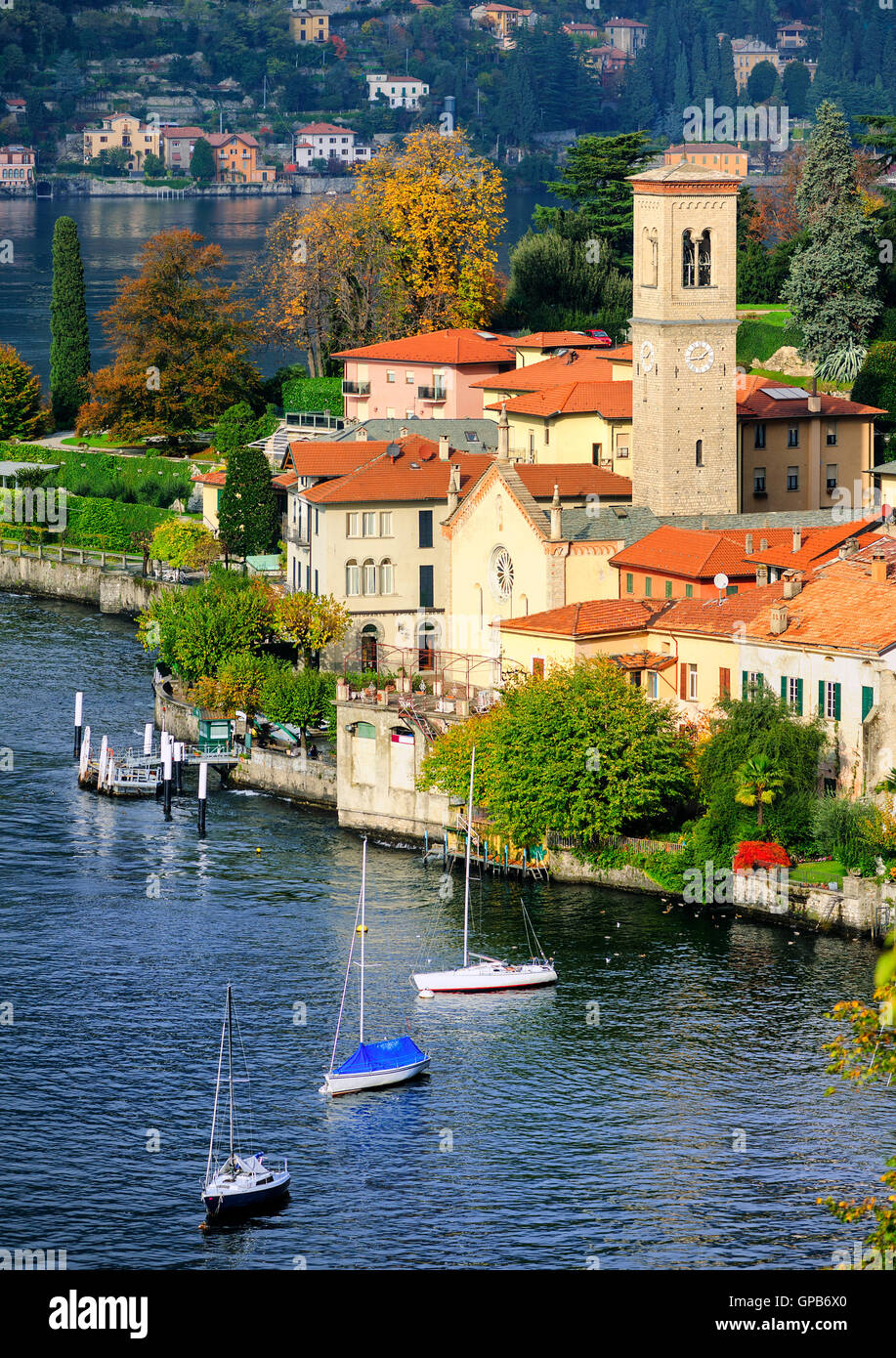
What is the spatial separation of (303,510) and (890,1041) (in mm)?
71514

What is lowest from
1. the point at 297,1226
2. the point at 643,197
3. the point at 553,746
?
the point at 297,1226

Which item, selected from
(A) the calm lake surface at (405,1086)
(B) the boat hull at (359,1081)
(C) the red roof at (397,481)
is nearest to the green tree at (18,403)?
(C) the red roof at (397,481)

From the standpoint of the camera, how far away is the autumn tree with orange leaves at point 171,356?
146 metres

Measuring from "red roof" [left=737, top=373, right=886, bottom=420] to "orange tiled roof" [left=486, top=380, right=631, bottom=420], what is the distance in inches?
192

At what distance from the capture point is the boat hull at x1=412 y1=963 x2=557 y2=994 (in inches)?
2734

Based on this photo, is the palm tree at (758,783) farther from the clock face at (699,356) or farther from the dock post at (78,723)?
the dock post at (78,723)

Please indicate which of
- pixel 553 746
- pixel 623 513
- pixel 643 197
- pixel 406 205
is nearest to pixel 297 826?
pixel 553 746

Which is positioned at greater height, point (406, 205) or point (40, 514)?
point (406, 205)

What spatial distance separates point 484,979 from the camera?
69688 millimetres

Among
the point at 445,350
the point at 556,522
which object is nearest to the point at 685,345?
the point at 556,522

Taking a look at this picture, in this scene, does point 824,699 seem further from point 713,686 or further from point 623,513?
point 623,513

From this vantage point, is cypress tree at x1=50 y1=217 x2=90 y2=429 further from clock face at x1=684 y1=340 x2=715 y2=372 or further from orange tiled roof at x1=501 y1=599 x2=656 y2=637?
orange tiled roof at x1=501 y1=599 x2=656 y2=637

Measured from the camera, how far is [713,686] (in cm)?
8419

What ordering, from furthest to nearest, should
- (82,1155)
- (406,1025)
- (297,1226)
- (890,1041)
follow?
(406,1025) → (82,1155) → (297,1226) → (890,1041)
